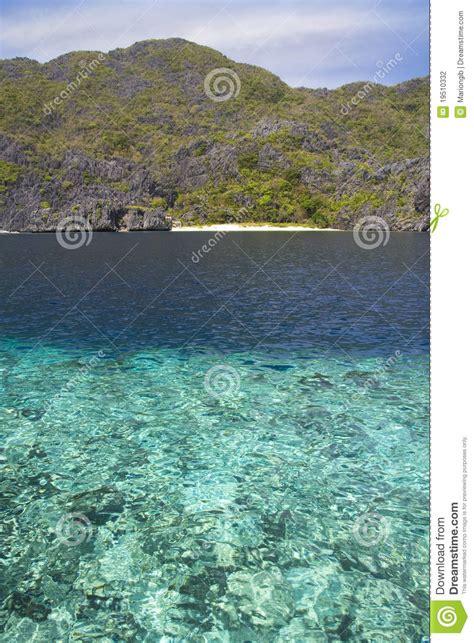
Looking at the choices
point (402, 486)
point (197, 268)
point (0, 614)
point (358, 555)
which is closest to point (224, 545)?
point (358, 555)

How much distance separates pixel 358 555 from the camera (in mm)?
10875

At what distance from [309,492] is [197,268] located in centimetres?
5696
